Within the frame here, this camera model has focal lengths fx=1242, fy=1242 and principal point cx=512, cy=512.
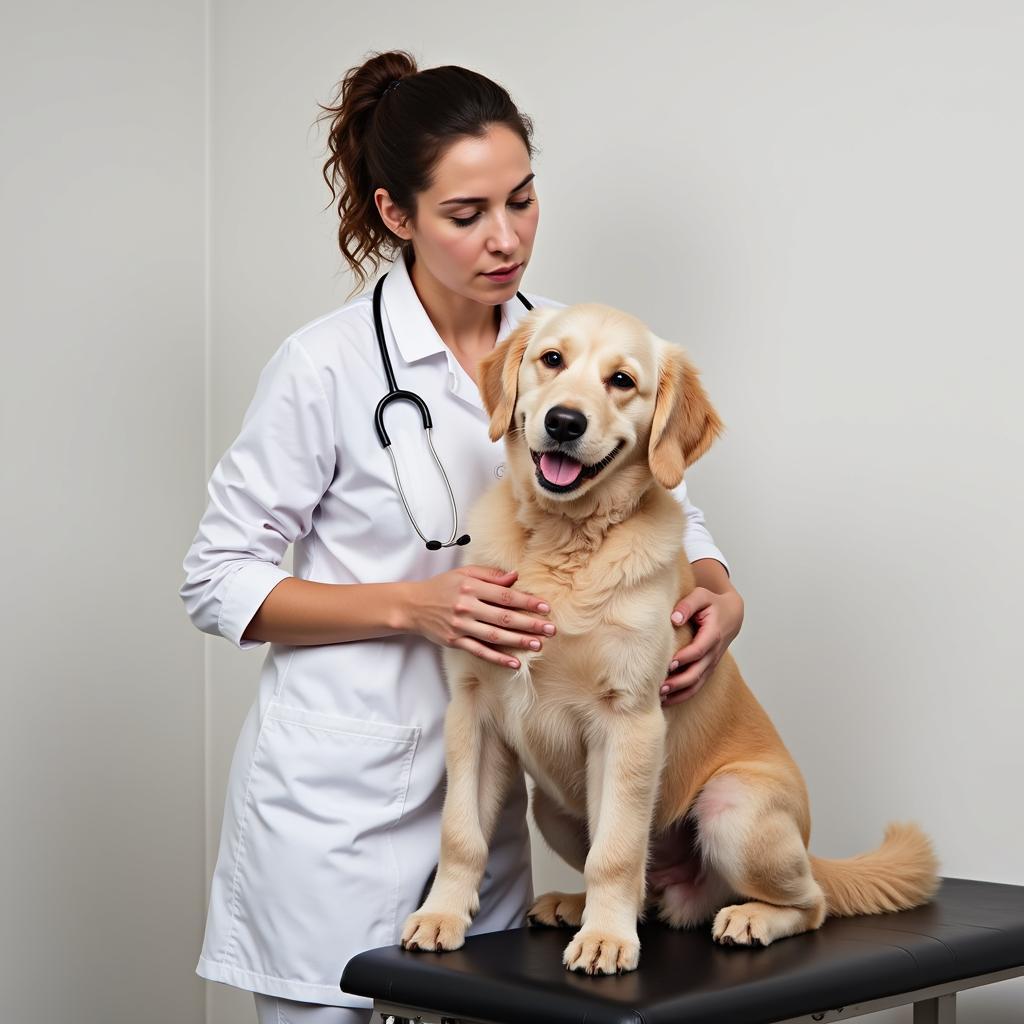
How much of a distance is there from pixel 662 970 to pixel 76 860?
5.62 feet

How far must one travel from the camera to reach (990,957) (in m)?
1.67

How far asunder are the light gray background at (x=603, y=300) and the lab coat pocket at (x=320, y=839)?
998 millimetres

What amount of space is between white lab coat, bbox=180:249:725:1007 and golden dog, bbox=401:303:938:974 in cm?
13

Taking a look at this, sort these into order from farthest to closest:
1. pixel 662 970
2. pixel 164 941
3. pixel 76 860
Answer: pixel 164 941 → pixel 76 860 → pixel 662 970

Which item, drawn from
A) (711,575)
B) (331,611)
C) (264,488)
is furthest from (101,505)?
(711,575)

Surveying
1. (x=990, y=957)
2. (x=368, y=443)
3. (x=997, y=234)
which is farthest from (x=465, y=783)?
(x=997, y=234)

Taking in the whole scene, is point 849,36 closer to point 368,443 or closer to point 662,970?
point 368,443

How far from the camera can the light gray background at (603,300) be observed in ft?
7.51

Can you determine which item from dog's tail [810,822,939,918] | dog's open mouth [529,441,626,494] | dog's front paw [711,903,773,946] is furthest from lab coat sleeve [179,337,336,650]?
dog's tail [810,822,939,918]

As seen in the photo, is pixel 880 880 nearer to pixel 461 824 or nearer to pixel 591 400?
pixel 461 824

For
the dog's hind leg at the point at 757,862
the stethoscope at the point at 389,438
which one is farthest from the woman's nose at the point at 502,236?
the dog's hind leg at the point at 757,862

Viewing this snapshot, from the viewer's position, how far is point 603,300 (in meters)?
2.71

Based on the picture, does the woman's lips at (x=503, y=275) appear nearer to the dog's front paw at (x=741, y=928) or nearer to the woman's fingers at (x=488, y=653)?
the woman's fingers at (x=488, y=653)

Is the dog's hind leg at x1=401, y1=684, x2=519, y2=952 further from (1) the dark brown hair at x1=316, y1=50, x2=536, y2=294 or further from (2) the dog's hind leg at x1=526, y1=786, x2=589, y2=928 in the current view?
(1) the dark brown hair at x1=316, y1=50, x2=536, y2=294
